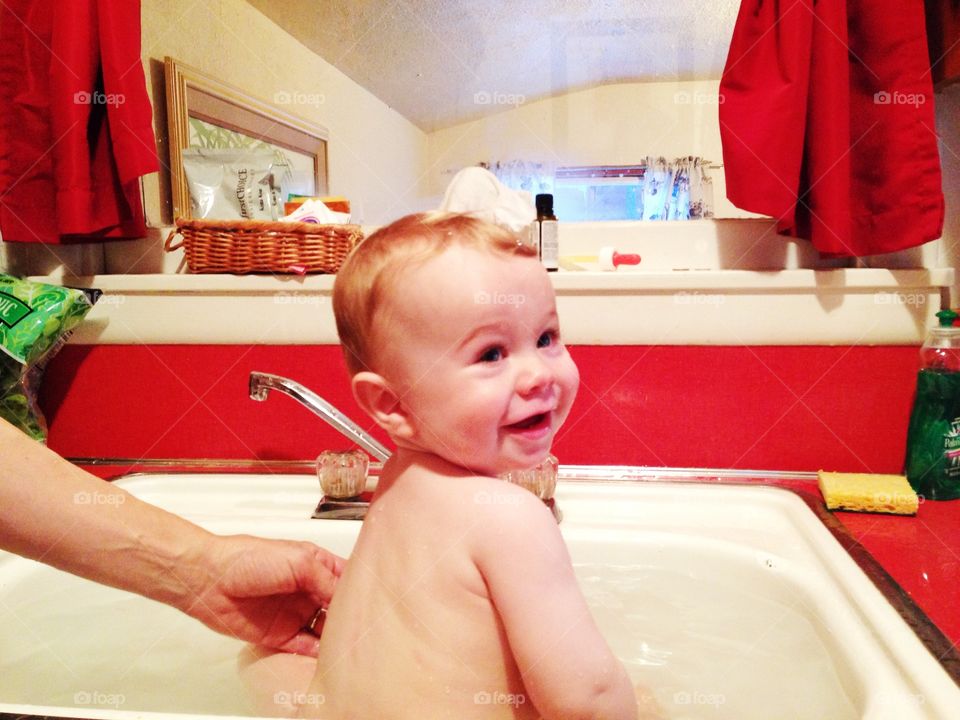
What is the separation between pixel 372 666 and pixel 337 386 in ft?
2.25

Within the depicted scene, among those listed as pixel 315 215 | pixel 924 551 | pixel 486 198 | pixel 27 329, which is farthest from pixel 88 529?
pixel 924 551

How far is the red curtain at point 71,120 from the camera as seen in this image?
124 centimetres

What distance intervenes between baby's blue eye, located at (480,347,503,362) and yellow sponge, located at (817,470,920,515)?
2.24 ft

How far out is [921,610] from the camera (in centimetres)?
70

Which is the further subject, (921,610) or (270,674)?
(270,674)

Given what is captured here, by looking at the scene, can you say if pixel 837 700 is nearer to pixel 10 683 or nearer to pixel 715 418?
pixel 715 418

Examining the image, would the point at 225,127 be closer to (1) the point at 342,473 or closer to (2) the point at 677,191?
(1) the point at 342,473

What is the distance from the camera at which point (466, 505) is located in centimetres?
62

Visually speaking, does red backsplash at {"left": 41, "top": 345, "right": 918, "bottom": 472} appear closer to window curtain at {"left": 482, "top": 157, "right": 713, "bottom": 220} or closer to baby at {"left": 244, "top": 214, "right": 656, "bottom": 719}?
window curtain at {"left": 482, "top": 157, "right": 713, "bottom": 220}

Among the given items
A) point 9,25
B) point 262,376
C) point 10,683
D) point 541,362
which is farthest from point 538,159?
point 10,683

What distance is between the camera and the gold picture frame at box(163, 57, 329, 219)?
1.41 metres

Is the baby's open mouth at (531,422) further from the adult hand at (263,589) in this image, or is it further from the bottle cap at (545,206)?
the bottle cap at (545,206)

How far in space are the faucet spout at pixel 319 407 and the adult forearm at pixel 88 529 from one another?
254 mm

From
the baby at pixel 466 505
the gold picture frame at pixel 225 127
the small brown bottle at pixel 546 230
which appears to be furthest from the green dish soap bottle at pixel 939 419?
the gold picture frame at pixel 225 127
